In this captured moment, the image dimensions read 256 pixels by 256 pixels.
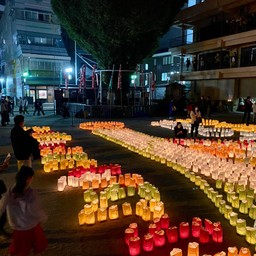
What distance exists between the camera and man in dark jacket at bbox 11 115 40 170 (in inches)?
234

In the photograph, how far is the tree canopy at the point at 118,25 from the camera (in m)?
22.6

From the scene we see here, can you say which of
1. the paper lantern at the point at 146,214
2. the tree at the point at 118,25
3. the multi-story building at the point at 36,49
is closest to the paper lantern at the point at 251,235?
the paper lantern at the point at 146,214

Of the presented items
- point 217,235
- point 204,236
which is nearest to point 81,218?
point 204,236

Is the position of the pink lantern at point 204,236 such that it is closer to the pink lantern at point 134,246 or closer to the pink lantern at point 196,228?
the pink lantern at point 196,228

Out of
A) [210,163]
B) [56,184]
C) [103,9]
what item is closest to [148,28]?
[103,9]

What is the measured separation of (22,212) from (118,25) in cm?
2217

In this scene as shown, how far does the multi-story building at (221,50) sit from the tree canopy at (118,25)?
18.0ft

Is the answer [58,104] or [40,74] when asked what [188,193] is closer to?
[58,104]

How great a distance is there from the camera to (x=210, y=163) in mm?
8414

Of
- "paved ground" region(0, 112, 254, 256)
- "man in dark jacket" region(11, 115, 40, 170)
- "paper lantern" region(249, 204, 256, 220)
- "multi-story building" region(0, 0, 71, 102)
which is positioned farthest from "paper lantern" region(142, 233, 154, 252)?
"multi-story building" region(0, 0, 71, 102)

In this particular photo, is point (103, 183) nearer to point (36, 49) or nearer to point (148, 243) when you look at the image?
point (148, 243)

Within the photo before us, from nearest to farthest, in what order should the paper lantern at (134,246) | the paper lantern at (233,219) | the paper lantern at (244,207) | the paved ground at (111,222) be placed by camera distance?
the paper lantern at (134,246) → the paved ground at (111,222) → the paper lantern at (233,219) → the paper lantern at (244,207)

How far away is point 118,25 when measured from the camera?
2344 cm

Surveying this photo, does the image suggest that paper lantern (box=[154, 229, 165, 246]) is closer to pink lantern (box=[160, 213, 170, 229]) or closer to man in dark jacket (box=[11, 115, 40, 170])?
pink lantern (box=[160, 213, 170, 229])
